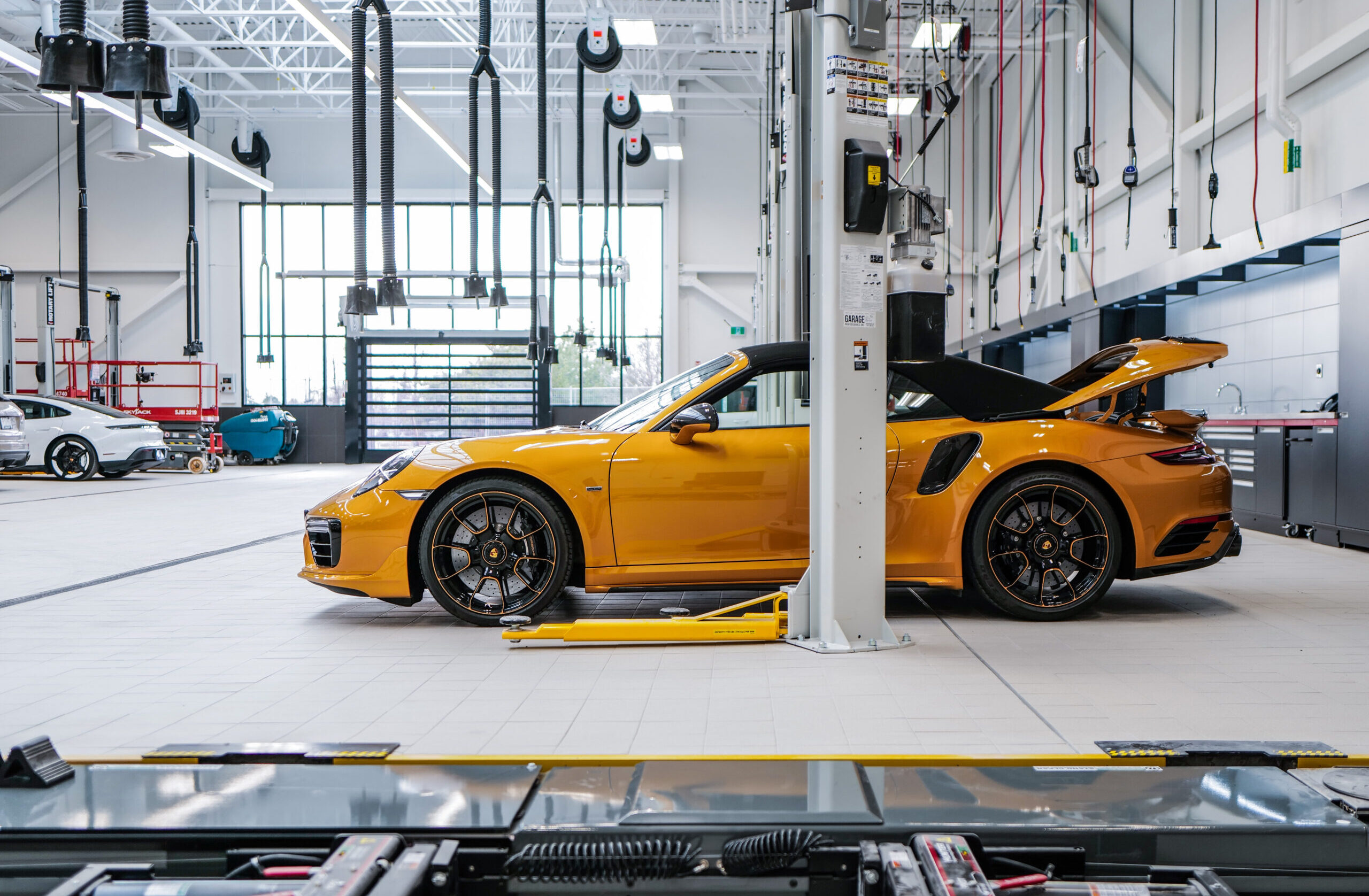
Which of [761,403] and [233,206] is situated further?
[233,206]

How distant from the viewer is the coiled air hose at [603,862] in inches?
74.7

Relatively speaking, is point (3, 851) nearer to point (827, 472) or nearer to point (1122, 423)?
point (827, 472)

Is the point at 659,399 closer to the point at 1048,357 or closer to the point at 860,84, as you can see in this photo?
the point at 860,84

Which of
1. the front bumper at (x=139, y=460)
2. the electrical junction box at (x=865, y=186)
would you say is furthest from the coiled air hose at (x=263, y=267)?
the electrical junction box at (x=865, y=186)

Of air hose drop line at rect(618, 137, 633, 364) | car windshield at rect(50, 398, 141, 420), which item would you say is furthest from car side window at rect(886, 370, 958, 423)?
car windshield at rect(50, 398, 141, 420)

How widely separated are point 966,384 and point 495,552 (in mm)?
2337

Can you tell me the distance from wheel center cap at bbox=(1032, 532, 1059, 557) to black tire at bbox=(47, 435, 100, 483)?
610 inches

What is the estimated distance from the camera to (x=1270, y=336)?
9.83 meters

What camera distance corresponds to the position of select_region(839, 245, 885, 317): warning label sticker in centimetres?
404

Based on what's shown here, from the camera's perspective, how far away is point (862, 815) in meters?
2.04

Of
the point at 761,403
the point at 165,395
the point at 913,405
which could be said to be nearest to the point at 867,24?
the point at 913,405

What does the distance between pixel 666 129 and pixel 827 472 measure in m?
21.9

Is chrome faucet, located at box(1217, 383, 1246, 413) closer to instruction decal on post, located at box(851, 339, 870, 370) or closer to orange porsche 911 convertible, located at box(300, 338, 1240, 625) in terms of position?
orange porsche 911 convertible, located at box(300, 338, 1240, 625)

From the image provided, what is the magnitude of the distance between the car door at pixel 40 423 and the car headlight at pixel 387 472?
44.5 ft
